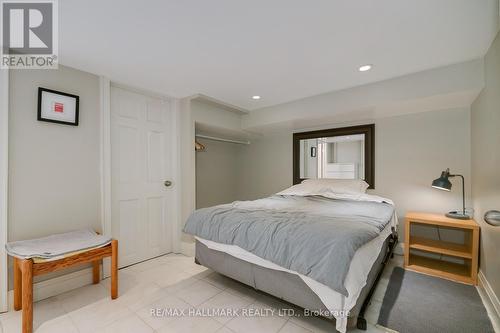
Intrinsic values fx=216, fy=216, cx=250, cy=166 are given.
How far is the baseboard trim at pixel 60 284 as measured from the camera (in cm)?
192

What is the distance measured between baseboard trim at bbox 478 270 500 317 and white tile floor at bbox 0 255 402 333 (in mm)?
731

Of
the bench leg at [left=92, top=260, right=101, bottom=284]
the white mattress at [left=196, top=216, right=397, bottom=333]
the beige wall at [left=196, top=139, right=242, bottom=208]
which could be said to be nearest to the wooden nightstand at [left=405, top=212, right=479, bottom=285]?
the white mattress at [left=196, top=216, right=397, bottom=333]

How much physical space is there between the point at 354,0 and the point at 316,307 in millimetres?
1989

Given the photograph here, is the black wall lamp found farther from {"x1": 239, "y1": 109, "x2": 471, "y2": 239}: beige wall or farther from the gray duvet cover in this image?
the gray duvet cover

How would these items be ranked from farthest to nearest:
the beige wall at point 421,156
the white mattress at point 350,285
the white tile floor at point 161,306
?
the beige wall at point 421,156 → the white tile floor at point 161,306 → the white mattress at point 350,285

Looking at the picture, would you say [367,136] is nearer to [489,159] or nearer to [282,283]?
[489,159]

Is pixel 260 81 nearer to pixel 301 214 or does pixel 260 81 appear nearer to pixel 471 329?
pixel 301 214

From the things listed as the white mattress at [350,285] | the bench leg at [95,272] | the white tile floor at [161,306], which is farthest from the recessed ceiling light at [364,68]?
the bench leg at [95,272]

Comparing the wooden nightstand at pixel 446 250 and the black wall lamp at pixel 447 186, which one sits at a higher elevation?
the black wall lamp at pixel 447 186

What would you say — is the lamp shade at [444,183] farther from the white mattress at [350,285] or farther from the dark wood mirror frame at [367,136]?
the white mattress at [350,285]

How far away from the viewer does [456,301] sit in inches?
73.2

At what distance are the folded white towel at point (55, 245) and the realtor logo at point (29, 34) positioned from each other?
1484mm

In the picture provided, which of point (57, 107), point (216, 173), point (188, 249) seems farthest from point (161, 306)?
point (216, 173)

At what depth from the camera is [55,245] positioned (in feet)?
5.79
